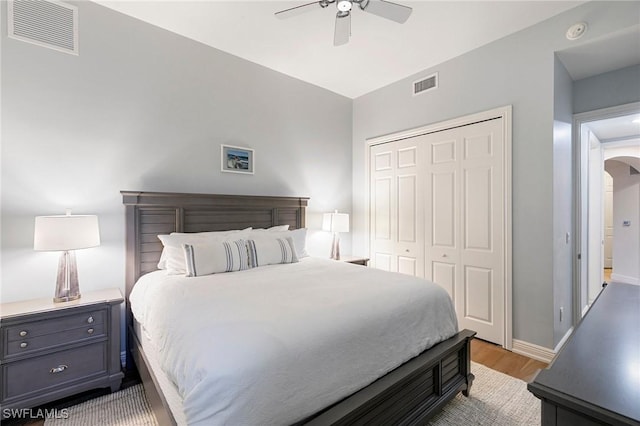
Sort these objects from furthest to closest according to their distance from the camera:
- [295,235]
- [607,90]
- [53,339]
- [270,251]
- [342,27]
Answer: [295,235] < [607,90] < [270,251] < [342,27] < [53,339]

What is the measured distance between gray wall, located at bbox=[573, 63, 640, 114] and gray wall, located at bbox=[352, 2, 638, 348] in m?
0.81

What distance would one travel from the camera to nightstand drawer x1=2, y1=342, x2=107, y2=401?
1.78 m

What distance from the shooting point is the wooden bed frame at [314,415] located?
4.53 ft

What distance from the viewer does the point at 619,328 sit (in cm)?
115

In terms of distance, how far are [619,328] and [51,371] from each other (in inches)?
123

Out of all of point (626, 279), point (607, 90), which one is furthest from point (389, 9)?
point (626, 279)

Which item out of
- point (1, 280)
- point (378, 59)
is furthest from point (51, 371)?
point (378, 59)

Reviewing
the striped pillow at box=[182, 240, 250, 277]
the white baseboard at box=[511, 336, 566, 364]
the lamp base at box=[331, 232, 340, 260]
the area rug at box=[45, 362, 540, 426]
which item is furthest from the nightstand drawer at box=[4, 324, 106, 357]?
the white baseboard at box=[511, 336, 566, 364]

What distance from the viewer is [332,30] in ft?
9.11

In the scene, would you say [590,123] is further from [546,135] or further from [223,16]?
[223,16]

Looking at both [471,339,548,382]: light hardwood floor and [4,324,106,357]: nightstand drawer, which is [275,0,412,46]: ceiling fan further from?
[471,339,548,382]: light hardwood floor

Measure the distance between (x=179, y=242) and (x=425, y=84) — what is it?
3265 mm

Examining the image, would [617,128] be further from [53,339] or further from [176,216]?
[53,339]

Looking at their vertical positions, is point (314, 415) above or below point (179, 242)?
below
